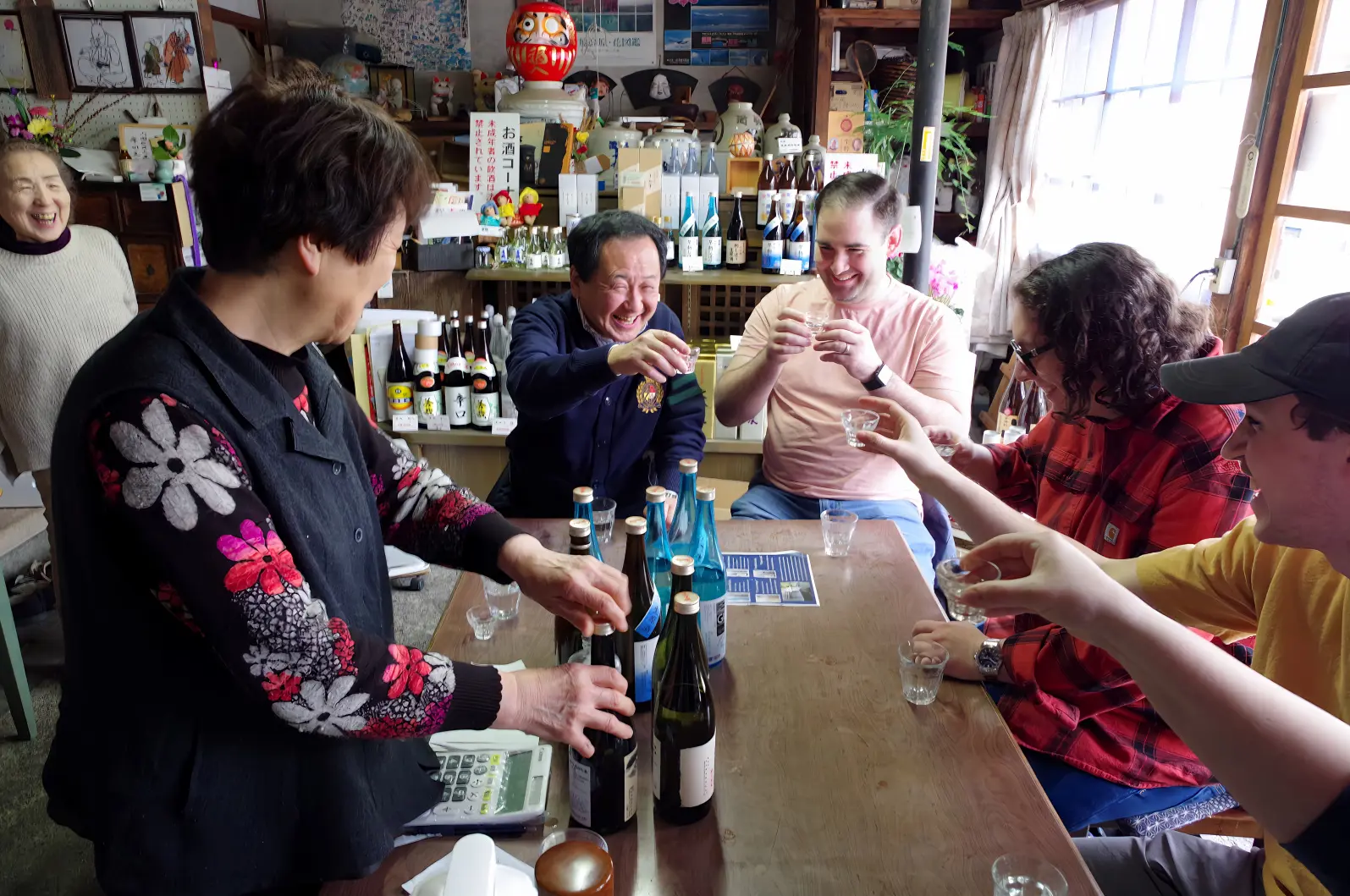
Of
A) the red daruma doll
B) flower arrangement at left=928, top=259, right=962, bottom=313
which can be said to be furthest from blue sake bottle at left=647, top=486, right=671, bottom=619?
the red daruma doll

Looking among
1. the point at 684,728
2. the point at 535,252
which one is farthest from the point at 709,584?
the point at 535,252

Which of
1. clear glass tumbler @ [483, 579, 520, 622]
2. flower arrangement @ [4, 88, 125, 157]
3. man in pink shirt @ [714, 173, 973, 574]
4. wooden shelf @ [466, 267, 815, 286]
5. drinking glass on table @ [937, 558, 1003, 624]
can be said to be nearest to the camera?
drinking glass on table @ [937, 558, 1003, 624]

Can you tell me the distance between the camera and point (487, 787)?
3.81 feet

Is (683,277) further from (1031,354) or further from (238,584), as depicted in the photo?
(238,584)

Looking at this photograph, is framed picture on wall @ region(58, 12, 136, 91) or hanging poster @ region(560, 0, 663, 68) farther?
hanging poster @ region(560, 0, 663, 68)

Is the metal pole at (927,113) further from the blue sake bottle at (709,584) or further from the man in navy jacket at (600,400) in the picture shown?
the blue sake bottle at (709,584)

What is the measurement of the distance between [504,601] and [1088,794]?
1157 millimetres

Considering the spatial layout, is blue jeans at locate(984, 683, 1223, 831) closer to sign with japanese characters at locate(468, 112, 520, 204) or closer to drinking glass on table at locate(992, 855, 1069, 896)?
drinking glass on table at locate(992, 855, 1069, 896)

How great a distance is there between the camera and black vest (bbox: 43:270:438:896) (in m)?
0.91

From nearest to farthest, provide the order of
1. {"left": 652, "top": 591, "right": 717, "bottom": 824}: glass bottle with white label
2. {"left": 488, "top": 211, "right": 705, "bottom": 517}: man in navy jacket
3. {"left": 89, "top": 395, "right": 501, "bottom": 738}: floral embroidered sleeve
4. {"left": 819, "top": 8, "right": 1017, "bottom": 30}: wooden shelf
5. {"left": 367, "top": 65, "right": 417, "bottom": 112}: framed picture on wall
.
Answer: {"left": 89, "top": 395, "right": 501, "bottom": 738}: floral embroidered sleeve, {"left": 652, "top": 591, "right": 717, "bottom": 824}: glass bottle with white label, {"left": 488, "top": 211, "right": 705, "bottom": 517}: man in navy jacket, {"left": 819, "top": 8, "right": 1017, "bottom": 30}: wooden shelf, {"left": 367, "top": 65, "right": 417, "bottom": 112}: framed picture on wall

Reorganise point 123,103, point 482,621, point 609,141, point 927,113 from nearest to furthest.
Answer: point 482,621 < point 927,113 < point 609,141 < point 123,103

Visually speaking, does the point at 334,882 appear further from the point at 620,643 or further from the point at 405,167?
the point at 405,167

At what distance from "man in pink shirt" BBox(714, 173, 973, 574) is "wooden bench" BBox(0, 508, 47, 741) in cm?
217

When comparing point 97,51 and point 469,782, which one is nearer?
point 469,782
